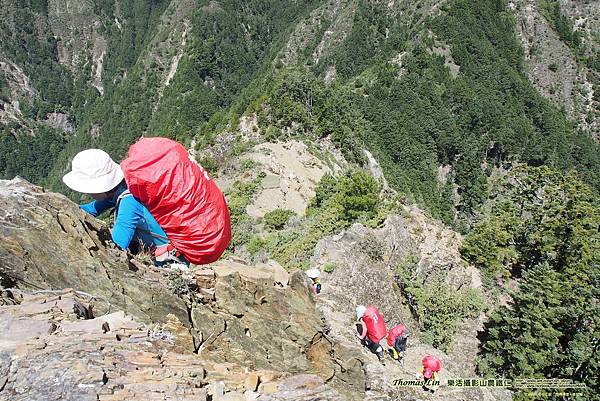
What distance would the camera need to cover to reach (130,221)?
5.51m

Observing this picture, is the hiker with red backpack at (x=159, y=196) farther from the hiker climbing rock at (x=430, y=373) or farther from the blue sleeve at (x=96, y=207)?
the hiker climbing rock at (x=430, y=373)

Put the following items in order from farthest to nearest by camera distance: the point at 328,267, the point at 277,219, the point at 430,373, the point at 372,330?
1. the point at 277,219
2. the point at 328,267
3. the point at 430,373
4. the point at 372,330

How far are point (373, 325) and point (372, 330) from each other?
150 mm

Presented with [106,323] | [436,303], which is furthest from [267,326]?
[436,303]

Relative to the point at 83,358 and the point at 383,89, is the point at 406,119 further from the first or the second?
the point at 83,358

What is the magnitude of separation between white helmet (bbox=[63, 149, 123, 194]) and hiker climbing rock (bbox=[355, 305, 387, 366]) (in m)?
10.0

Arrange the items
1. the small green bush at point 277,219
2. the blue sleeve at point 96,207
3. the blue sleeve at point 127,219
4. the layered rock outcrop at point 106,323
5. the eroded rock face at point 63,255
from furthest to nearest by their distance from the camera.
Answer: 1. the small green bush at point 277,219
2. the blue sleeve at point 96,207
3. the eroded rock face at point 63,255
4. the blue sleeve at point 127,219
5. the layered rock outcrop at point 106,323

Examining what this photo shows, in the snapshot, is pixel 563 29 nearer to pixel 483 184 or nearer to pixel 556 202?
pixel 483 184

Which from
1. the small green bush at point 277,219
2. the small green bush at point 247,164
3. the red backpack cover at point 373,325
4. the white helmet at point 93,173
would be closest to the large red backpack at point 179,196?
the white helmet at point 93,173

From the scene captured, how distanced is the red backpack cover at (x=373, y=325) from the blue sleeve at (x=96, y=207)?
9424mm

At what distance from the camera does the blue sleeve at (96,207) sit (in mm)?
5777

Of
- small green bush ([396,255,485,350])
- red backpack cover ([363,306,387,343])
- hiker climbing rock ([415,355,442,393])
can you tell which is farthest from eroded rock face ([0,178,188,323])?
small green bush ([396,255,485,350])

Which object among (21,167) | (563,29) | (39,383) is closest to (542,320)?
(39,383)

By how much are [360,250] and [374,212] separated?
3.60m
